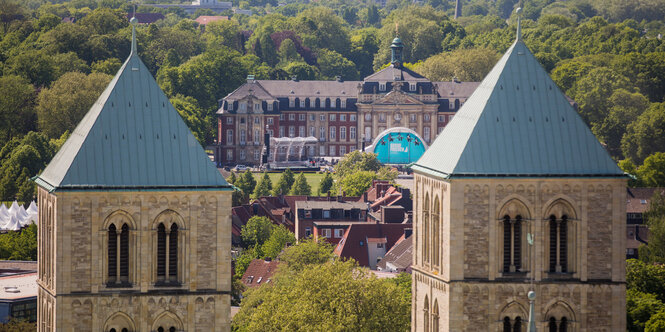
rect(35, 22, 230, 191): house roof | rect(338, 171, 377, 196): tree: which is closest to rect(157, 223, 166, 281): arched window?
rect(35, 22, 230, 191): house roof

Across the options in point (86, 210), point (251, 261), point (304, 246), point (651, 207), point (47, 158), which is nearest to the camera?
point (86, 210)

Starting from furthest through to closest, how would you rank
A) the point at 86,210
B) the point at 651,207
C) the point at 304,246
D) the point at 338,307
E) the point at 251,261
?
the point at 651,207 < the point at 251,261 < the point at 304,246 < the point at 338,307 < the point at 86,210

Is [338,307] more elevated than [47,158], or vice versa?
[47,158]

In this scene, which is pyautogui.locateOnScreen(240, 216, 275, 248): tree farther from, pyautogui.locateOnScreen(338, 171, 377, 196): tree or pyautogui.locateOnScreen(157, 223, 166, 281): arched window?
pyautogui.locateOnScreen(157, 223, 166, 281): arched window

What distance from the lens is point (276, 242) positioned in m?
151

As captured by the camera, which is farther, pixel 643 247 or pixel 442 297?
pixel 643 247

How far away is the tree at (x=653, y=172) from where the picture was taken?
591 feet

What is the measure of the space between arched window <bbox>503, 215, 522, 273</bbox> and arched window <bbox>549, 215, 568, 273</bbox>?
1.12 metres

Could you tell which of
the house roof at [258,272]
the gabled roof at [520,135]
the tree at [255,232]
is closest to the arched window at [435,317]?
the gabled roof at [520,135]

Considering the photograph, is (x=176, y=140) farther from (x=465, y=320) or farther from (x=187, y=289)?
(x=465, y=320)

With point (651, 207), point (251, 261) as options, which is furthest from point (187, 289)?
point (651, 207)

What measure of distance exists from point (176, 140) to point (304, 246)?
6144 centimetres

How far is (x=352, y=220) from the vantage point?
16288 centimetres

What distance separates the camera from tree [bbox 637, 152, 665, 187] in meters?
180
